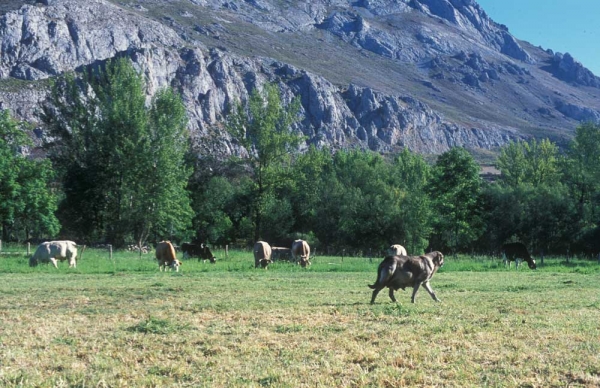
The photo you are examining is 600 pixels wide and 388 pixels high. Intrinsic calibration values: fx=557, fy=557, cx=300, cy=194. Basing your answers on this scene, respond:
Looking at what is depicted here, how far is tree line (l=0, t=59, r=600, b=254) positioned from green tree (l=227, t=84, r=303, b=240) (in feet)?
0.39

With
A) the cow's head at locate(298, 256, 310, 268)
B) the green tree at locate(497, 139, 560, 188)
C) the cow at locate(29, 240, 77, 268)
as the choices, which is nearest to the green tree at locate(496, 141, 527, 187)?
the green tree at locate(497, 139, 560, 188)

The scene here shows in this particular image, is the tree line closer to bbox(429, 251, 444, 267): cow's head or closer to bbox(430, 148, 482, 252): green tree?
bbox(430, 148, 482, 252): green tree

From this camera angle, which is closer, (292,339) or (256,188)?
(292,339)

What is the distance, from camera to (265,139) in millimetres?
53594

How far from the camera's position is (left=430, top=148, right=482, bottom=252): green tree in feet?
185

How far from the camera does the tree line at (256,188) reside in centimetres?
4850

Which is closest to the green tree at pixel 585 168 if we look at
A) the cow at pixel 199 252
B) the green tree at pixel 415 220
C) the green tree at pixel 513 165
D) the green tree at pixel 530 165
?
the green tree at pixel 530 165

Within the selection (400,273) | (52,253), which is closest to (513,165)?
(52,253)

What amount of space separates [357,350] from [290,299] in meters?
6.98

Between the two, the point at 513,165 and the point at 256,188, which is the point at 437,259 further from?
the point at 513,165

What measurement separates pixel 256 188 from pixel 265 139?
523cm

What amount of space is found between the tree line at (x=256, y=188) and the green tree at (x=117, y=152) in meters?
0.12

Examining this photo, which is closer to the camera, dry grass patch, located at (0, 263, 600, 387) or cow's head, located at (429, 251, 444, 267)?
dry grass patch, located at (0, 263, 600, 387)

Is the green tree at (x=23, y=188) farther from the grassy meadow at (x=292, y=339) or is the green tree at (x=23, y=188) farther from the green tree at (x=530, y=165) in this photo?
the green tree at (x=530, y=165)
